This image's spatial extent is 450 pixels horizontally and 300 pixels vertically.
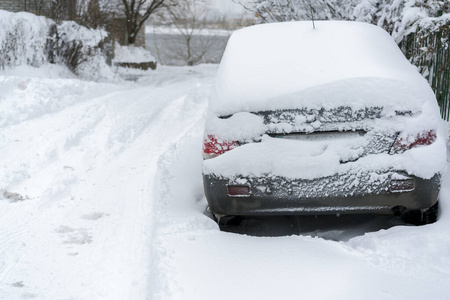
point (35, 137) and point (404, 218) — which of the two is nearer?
point (404, 218)

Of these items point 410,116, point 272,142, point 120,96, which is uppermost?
point 410,116

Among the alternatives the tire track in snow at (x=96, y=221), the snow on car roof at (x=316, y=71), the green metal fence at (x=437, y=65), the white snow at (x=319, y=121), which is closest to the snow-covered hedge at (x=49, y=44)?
the tire track in snow at (x=96, y=221)

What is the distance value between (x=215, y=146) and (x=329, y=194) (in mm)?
927

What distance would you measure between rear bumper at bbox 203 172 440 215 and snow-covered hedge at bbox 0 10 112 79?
10.3 m

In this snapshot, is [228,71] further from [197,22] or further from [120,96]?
[197,22]

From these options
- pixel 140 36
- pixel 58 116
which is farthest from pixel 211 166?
pixel 140 36

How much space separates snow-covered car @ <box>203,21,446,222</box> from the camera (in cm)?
385

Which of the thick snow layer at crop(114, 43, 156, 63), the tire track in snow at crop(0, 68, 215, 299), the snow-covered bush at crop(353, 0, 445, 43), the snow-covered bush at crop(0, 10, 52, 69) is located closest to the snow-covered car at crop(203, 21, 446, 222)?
the tire track in snow at crop(0, 68, 215, 299)

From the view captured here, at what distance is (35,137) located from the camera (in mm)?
7637

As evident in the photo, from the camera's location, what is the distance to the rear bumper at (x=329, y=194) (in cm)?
389

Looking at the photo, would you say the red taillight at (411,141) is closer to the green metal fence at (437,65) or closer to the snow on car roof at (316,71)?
the snow on car roof at (316,71)

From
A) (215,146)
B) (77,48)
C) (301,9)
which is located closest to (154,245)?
(215,146)

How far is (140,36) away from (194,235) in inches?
1435

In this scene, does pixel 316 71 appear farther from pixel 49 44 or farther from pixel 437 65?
pixel 49 44
